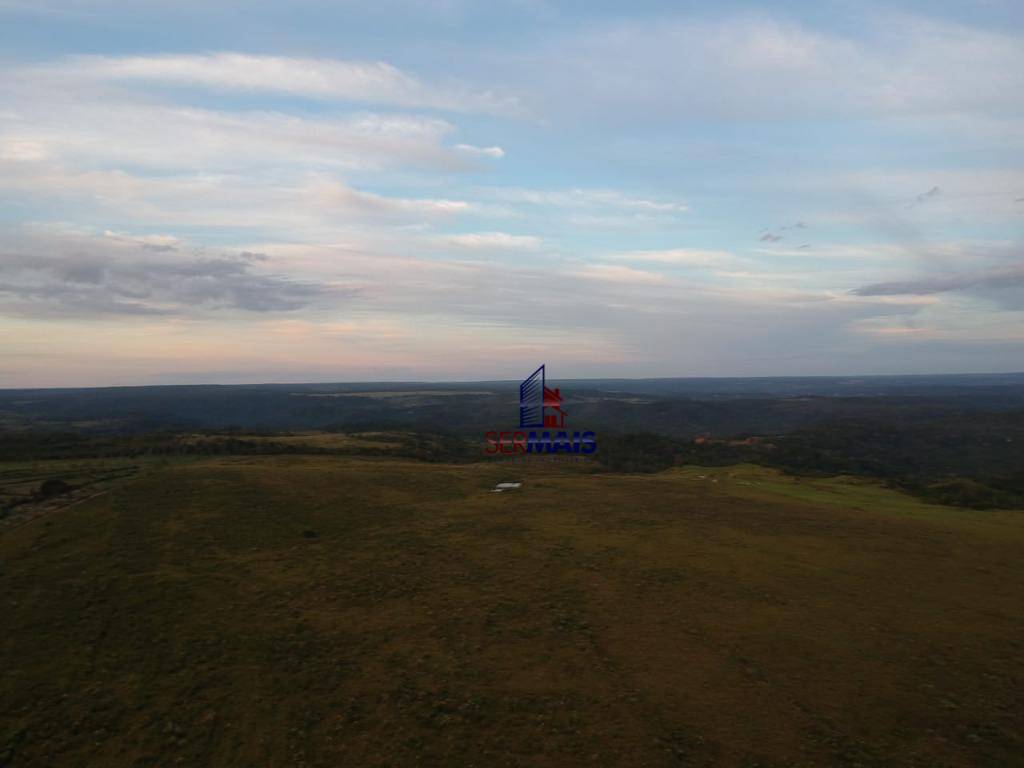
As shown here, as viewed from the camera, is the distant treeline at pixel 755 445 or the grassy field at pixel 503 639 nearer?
the grassy field at pixel 503 639

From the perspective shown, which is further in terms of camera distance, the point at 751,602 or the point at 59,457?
the point at 59,457

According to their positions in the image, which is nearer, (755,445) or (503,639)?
(503,639)

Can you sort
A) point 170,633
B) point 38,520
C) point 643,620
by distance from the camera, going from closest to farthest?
point 170,633 → point 643,620 → point 38,520

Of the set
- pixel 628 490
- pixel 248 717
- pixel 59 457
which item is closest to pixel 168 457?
pixel 59 457

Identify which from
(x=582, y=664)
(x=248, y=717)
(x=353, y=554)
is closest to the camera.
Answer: (x=248, y=717)

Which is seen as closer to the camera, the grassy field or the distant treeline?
the grassy field

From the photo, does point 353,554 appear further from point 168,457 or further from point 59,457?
point 59,457

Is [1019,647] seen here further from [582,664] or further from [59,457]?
[59,457]

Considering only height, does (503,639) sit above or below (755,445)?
above
